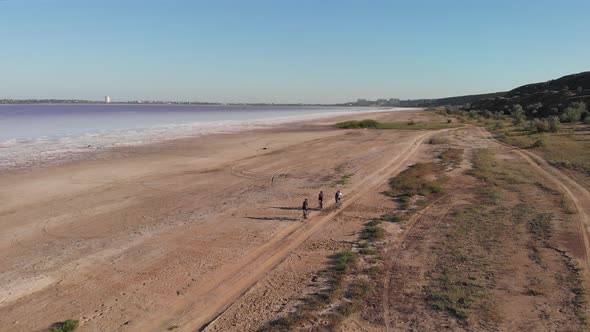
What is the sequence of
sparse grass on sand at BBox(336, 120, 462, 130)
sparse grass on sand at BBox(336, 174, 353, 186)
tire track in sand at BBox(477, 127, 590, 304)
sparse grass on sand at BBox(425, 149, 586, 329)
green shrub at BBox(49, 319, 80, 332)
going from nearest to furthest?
green shrub at BBox(49, 319, 80, 332), sparse grass on sand at BBox(425, 149, 586, 329), tire track in sand at BBox(477, 127, 590, 304), sparse grass on sand at BBox(336, 174, 353, 186), sparse grass on sand at BBox(336, 120, 462, 130)

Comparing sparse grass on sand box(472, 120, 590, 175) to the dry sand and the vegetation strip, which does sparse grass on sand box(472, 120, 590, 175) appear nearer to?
the dry sand

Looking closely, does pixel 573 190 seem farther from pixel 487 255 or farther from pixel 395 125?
pixel 395 125

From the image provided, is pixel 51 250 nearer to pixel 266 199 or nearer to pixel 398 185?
pixel 266 199

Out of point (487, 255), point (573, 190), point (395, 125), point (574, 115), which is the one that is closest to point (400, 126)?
point (395, 125)

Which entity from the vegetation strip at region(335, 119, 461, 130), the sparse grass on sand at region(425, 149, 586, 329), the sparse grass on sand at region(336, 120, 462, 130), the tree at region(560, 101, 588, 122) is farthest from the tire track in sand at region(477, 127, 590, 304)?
the vegetation strip at region(335, 119, 461, 130)

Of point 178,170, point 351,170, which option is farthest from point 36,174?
point 351,170
